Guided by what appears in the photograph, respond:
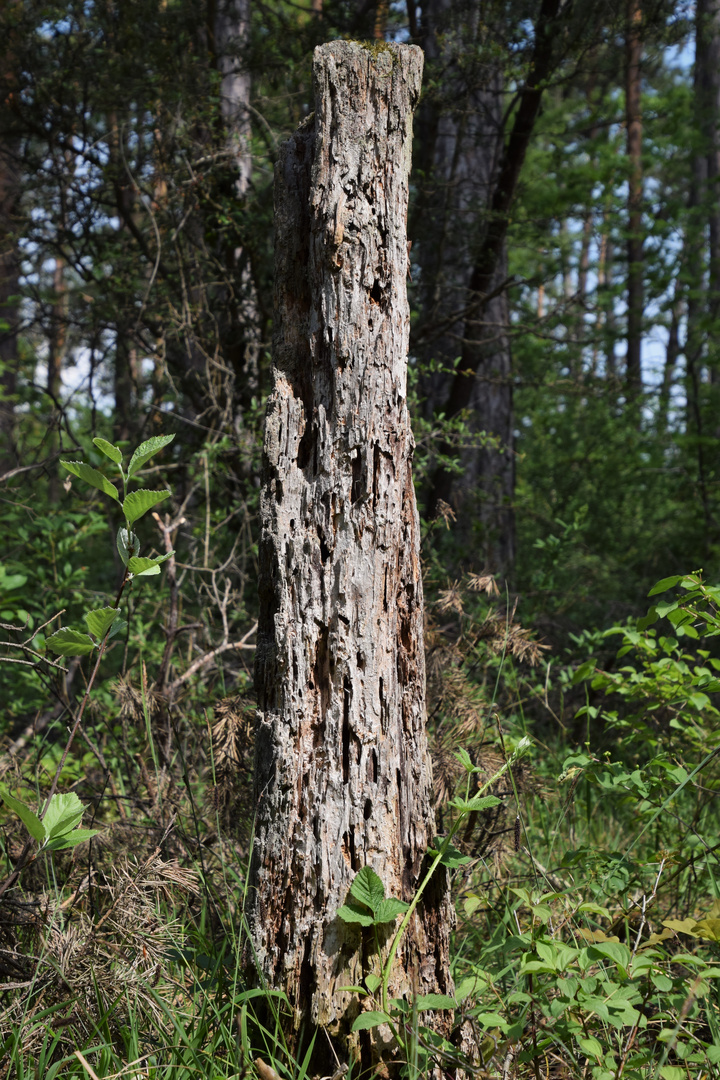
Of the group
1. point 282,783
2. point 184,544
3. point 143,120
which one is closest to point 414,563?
point 282,783

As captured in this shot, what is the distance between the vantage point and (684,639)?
19.8ft

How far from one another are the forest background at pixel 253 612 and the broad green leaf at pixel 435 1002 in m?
0.11

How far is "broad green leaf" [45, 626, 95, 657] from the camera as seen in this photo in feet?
5.11

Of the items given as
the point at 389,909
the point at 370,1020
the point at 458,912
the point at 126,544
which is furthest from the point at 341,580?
the point at 458,912

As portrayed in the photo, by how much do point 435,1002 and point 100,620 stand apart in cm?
112

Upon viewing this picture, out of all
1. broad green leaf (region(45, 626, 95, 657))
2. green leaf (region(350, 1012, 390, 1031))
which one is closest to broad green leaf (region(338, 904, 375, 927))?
green leaf (region(350, 1012, 390, 1031))

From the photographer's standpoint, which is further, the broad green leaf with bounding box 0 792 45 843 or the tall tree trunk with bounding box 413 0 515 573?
the tall tree trunk with bounding box 413 0 515 573

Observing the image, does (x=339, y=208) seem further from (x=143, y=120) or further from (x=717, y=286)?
(x=717, y=286)

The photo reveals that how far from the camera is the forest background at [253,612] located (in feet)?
6.03

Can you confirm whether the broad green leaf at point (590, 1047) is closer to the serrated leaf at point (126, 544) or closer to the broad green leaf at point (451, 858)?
the broad green leaf at point (451, 858)

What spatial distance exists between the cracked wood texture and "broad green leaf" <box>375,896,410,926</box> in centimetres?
11

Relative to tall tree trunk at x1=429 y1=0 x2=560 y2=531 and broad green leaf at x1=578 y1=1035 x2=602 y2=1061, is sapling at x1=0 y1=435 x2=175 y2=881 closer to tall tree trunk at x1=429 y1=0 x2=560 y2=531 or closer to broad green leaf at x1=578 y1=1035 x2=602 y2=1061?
broad green leaf at x1=578 y1=1035 x2=602 y2=1061

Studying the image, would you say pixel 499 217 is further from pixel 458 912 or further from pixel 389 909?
pixel 389 909

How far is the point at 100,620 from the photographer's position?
158cm
